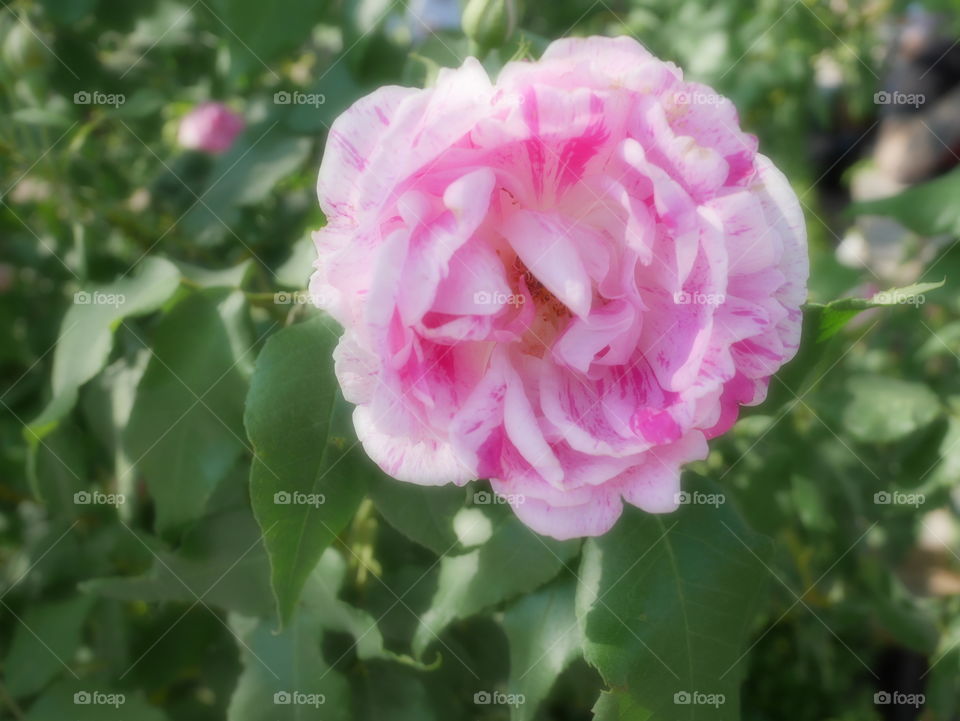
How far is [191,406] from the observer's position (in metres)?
0.69

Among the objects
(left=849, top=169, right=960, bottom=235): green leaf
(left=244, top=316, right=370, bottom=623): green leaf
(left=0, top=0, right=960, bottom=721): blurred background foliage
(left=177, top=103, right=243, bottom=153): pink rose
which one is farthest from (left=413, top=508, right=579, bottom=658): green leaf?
(left=177, top=103, right=243, bottom=153): pink rose

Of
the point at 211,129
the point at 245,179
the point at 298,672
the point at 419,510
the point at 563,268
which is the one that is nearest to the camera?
the point at 563,268

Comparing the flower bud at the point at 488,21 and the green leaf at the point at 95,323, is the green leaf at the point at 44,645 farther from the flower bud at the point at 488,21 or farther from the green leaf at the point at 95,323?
the flower bud at the point at 488,21

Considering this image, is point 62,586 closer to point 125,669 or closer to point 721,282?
point 125,669

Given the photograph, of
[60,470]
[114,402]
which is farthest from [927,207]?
[60,470]

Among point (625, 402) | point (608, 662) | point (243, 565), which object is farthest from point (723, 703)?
point (243, 565)

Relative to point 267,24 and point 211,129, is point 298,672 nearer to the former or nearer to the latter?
point 267,24

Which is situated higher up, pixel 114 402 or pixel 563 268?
pixel 563 268

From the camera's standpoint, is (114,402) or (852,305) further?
(114,402)

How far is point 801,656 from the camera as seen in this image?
1630mm

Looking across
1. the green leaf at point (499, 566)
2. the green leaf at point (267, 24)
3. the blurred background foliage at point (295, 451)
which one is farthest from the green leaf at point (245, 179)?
the green leaf at point (499, 566)

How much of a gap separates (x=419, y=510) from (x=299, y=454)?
0.11 meters

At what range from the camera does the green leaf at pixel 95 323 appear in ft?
2.27

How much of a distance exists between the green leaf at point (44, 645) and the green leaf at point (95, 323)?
281 mm
